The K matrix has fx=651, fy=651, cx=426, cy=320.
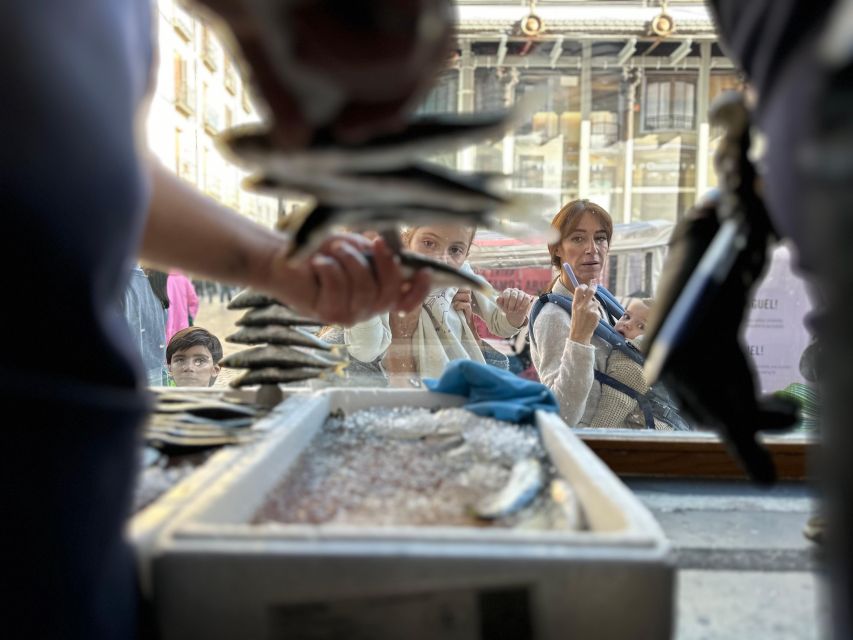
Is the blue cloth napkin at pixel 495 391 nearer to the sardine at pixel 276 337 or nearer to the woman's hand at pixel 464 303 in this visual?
the sardine at pixel 276 337

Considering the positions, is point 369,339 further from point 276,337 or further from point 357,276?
point 357,276

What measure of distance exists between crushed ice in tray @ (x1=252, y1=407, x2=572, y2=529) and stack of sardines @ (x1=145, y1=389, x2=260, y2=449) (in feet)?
0.50

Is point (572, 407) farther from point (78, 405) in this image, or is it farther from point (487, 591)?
point (78, 405)

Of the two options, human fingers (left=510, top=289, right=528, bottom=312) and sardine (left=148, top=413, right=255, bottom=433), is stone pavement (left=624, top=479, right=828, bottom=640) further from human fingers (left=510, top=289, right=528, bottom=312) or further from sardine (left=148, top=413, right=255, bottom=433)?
human fingers (left=510, top=289, right=528, bottom=312)

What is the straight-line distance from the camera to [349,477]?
1.14m

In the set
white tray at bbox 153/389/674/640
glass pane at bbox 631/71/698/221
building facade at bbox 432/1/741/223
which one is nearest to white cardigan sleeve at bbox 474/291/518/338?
white tray at bbox 153/389/674/640

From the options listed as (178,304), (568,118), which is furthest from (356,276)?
(568,118)

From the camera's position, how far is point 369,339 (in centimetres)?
280

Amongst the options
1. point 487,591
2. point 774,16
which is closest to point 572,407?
point 487,591

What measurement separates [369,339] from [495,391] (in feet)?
4.07

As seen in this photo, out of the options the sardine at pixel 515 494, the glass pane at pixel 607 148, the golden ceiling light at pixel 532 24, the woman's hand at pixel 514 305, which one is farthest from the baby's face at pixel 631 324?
the glass pane at pixel 607 148

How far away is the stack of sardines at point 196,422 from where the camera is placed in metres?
1.21

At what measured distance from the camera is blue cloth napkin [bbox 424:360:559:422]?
5.04 ft

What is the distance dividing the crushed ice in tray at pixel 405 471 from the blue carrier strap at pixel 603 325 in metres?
1.12
